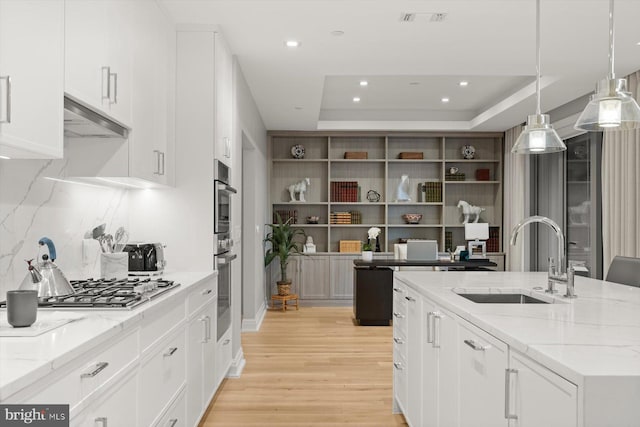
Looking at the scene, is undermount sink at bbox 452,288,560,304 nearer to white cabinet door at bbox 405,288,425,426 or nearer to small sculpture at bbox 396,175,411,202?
white cabinet door at bbox 405,288,425,426

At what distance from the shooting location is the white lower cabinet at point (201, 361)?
2.71 meters

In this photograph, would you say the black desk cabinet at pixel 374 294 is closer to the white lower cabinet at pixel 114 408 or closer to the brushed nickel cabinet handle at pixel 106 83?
the brushed nickel cabinet handle at pixel 106 83

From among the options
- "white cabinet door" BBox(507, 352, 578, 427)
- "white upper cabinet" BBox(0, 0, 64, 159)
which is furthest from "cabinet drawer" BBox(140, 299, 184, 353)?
"white cabinet door" BBox(507, 352, 578, 427)

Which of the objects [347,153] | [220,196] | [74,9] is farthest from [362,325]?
[74,9]

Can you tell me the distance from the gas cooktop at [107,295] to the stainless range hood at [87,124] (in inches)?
28.8

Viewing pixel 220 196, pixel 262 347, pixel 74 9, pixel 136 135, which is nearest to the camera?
pixel 74 9

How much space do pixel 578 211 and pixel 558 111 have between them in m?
1.21

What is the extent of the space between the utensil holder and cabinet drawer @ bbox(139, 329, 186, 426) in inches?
20.2

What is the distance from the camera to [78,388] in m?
1.37

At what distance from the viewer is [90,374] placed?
4.65 feet

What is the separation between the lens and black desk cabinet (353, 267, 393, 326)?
6082mm

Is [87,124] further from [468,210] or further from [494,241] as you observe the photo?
[494,241]

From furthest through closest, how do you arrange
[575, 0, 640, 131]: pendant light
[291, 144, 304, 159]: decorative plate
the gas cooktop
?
[291, 144, 304, 159]: decorative plate → [575, 0, 640, 131]: pendant light → the gas cooktop

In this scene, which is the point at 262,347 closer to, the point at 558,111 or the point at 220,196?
the point at 220,196
